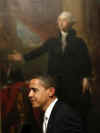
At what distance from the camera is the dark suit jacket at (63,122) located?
391 cm

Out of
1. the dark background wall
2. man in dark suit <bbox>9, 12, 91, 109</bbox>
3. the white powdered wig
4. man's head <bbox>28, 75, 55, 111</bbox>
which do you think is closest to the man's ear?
man's head <bbox>28, 75, 55, 111</bbox>

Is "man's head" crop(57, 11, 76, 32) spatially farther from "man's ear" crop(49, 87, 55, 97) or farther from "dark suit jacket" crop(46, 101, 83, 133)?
"dark suit jacket" crop(46, 101, 83, 133)

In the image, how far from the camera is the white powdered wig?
514 cm

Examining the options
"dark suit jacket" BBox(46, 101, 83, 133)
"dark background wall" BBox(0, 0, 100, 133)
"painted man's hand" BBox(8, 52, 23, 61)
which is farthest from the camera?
"painted man's hand" BBox(8, 52, 23, 61)

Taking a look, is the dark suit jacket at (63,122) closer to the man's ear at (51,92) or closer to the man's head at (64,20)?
the man's ear at (51,92)

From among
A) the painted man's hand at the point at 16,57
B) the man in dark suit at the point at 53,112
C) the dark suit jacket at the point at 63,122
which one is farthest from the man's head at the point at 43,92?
the painted man's hand at the point at 16,57

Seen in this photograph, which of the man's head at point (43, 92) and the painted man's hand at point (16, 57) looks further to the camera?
the painted man's hand at point (16, 57)

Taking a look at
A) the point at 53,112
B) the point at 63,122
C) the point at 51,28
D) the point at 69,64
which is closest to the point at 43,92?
the point at 53,112

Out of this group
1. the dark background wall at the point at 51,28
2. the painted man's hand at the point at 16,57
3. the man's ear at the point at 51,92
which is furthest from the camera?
the painted man's hand at the point at 16,57

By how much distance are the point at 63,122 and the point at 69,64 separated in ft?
4.87

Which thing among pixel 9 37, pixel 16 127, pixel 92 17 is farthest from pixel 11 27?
pixel 16 127

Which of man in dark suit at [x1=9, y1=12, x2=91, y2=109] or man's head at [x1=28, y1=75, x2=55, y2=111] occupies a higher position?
man in dark suit at [x1=9, y1=12, x2=91, y2=109]

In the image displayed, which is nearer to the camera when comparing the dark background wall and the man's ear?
the man's ear

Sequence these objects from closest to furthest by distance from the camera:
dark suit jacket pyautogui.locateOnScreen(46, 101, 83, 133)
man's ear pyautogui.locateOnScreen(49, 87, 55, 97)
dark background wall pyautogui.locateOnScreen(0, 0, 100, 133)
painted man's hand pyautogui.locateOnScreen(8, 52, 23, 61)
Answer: dark suit jacket pyautogui.locateOnScreen(46, 101, 83, 133) < man's ear pyautogui.locateOnScreen(49, 87, 55, 97) < dark background wall pyautogui.locateOnScreen(0, 0, 100, 133) < painted man's hand pyautogui.locateOnScreen(8, 52, 23, 61)
